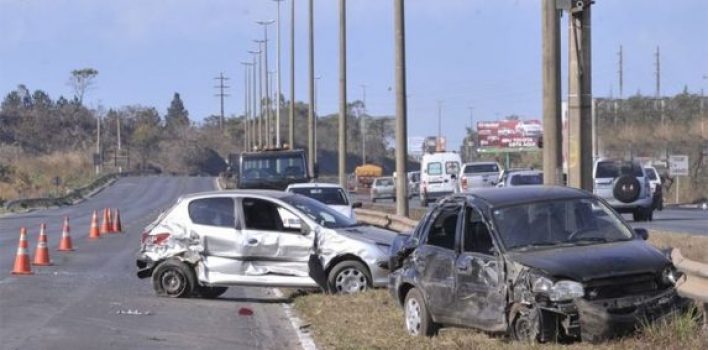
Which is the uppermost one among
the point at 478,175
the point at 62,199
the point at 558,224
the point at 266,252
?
the point at 478,175

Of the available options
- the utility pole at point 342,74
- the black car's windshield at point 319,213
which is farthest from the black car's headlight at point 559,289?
the utility pole at point 342,74

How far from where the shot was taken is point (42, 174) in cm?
11106

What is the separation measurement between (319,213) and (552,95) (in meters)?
3.91

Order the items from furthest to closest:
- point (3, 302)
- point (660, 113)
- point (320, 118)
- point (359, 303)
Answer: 1. point (320, 118)
2. point (660, 113)
3. point (3, 302)
4. point (359, 303)

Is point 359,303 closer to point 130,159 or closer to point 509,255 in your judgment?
point 509,255

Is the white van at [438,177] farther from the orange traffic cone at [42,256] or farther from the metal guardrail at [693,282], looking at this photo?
the metal guardrail at [693,282]

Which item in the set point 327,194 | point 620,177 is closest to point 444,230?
point 327,194

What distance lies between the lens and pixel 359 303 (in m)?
13.6

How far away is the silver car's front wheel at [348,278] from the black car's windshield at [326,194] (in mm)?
11859

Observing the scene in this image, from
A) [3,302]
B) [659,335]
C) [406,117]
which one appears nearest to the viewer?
[659,335]

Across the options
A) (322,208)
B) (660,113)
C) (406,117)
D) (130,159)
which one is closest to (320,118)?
(130,159)

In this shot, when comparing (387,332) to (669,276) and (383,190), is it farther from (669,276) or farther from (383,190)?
(383,190)

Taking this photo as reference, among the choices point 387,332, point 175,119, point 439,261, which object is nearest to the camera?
point 439,261

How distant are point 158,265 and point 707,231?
15.0 meters
